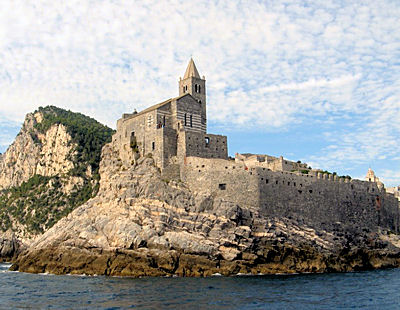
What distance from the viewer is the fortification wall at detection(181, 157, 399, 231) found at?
55125 millimetres

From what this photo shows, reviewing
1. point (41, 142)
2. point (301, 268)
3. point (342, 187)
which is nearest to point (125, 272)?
point (301, 268)

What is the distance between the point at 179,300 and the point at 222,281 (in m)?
10.0

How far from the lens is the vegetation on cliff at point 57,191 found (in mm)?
85363

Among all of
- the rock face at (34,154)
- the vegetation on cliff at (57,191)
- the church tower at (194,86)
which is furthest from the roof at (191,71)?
the rock face at (34,154)

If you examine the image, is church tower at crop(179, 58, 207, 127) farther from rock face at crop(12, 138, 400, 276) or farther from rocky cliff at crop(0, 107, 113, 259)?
rocky cliff at crop(0, 107, 113, 259)

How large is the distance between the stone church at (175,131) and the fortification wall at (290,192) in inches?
99.4

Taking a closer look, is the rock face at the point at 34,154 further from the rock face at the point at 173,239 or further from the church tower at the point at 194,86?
the rock face at the point at 173,239

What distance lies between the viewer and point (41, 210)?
86.8 metres

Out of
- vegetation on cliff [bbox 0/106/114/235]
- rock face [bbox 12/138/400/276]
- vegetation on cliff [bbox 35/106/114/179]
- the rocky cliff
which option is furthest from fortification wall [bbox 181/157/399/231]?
vegetation on cliff [bbox 35/106/114/179]

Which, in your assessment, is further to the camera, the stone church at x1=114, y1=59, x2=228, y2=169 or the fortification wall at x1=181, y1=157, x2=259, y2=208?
the stone church at x1=114, y1=59, x2=228, y2=169

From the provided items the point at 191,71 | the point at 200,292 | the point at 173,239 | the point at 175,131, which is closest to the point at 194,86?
the point at 191,71

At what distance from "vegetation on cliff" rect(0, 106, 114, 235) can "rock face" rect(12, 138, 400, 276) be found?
2678cm

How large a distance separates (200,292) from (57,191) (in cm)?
5706

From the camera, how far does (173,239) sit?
49219 millimetres
